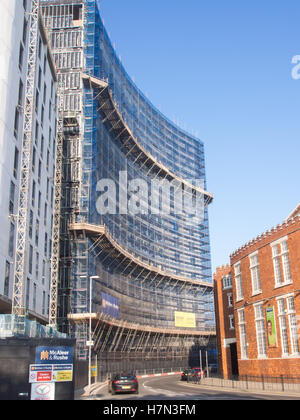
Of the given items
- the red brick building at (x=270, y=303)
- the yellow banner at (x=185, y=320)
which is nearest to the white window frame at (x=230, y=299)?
the red brick building at (x=270, y=303)

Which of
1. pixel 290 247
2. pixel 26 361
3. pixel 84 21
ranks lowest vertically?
pixel 26 361

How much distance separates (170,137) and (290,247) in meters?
75.5

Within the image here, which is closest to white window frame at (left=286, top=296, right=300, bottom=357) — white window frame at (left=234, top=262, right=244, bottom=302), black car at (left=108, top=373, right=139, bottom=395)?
white window frame at (left=234, top=262, right=244, bottom=302)

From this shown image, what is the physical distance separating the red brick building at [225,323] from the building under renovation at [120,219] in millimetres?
14876

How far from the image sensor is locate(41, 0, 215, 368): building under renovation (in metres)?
59.8

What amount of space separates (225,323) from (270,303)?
15421mm

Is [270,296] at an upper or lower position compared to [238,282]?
lower

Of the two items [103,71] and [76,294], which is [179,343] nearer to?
[76,294]

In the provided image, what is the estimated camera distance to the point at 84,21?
7094 centimetres

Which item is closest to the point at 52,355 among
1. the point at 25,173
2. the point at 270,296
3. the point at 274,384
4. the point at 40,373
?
the point at 40,373

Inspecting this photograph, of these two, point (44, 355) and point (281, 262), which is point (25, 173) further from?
point (44, 355)

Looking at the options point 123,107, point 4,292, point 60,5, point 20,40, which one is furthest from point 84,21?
point 4,292

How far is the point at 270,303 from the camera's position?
3825 centimetres

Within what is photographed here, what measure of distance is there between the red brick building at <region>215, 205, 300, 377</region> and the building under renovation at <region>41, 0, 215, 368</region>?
48.0ft
